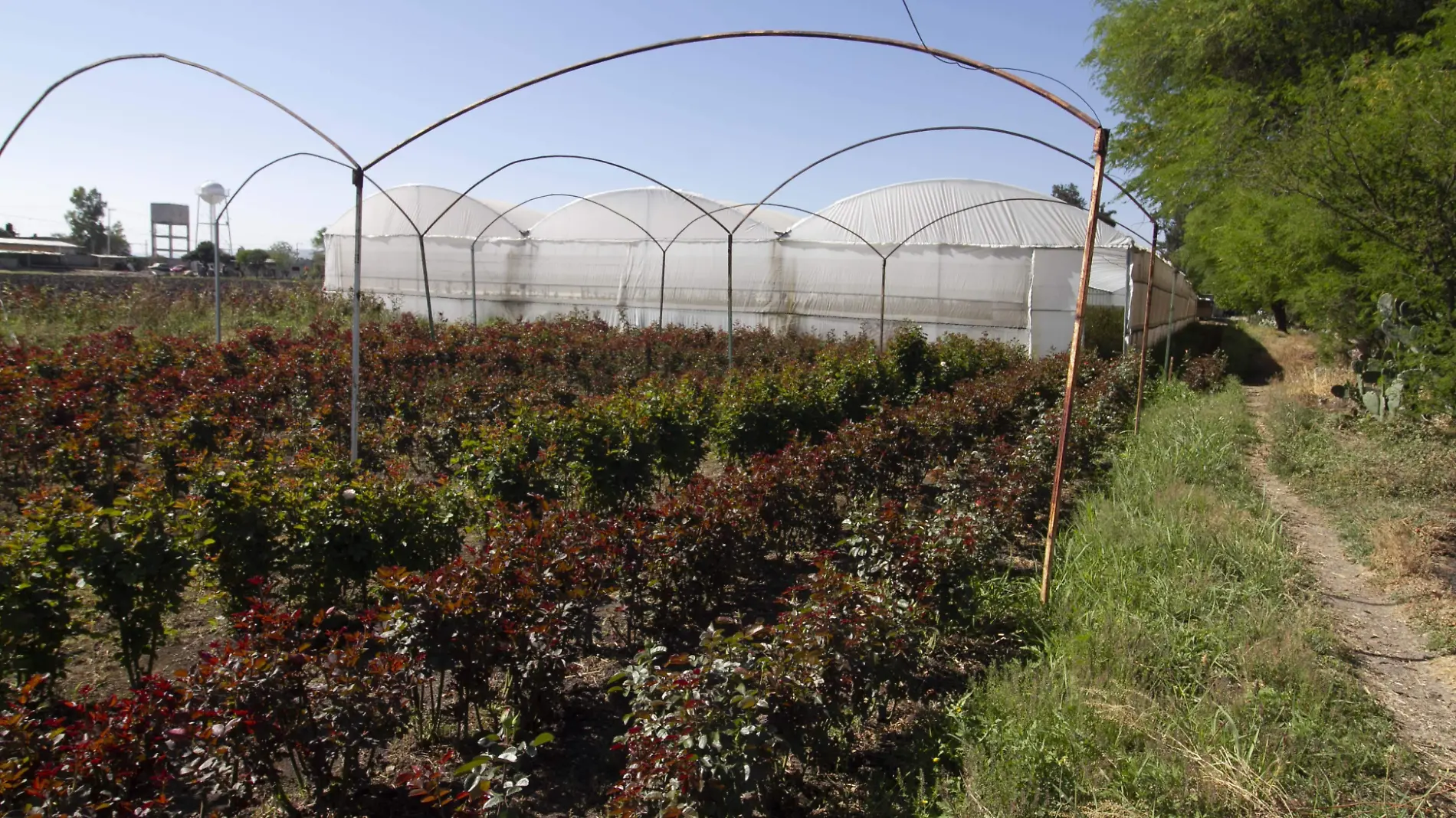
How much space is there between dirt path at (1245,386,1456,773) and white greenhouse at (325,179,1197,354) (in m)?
9.06

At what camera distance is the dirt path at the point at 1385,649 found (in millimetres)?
3818

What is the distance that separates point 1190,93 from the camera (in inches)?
697

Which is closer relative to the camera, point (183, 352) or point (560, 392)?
point (560, 392)

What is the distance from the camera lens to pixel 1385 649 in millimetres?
4715

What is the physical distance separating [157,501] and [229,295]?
18.4 metres

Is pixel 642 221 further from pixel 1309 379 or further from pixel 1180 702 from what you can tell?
pixel 1180 702

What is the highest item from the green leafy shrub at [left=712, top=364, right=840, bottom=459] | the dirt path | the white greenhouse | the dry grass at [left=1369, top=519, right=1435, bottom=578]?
the white greenhouse

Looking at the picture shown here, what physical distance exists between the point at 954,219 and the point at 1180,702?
56.4 feet

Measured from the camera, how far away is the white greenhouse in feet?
57.1

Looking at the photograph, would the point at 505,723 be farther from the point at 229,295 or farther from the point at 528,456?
the point at 229,295

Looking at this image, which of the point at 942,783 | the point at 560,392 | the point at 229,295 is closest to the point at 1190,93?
the point at 560,392

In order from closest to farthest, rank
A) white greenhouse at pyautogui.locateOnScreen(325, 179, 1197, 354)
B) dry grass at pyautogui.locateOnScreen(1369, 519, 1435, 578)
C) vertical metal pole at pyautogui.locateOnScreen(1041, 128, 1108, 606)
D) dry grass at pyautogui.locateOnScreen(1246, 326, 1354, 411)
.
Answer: vertical metal pole at pyautogui.locateOnScreen(1041, 128, 1108, 606) < dry grass at pyautogui.locateOnScreen(1369, 519, 1435, 578) < dry grass at pyautogui.locateOnScreen(1246, 326, 1354, 411) < white greenhouse at pyautogui.locateOnScreen(325, 179, 1197, 354)

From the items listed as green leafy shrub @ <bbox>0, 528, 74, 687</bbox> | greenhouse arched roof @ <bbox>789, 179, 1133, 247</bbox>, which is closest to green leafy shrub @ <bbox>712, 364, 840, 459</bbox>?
green leafy shrub @ <bbox>0, 528, 74, 687</bbox>

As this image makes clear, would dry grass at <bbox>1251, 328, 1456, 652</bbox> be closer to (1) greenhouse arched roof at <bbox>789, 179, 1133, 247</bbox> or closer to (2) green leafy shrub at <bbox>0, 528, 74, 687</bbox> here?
(2) green leafy shrub at <bbox>0, 528, 74, 687</bbox>
